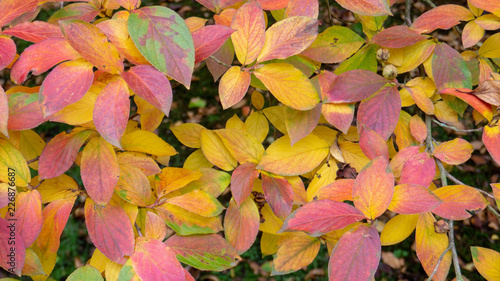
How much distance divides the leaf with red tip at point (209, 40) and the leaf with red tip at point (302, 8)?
146 millimetres

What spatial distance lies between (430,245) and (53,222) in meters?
0.75

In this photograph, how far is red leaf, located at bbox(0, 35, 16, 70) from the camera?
63 cm

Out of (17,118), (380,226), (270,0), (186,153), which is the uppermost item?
(270,0)

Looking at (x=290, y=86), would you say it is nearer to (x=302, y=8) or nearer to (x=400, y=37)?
(x=302, y=8)

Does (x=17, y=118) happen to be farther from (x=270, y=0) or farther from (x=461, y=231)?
(x=461, y=231)

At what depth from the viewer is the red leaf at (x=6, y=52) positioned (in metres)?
0.63

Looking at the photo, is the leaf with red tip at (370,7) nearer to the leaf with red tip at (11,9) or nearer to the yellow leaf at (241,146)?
the yellow leaf at (241,146)

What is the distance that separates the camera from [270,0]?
2.47 ft

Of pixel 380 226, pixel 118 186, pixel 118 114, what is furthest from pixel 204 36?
pixel 380 226

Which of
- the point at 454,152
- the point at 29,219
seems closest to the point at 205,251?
the point at 29,219

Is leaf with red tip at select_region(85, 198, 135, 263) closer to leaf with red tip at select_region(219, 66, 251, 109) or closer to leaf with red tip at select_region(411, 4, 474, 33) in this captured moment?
leaf with red tip at select_region(219, 66, 251, 109)

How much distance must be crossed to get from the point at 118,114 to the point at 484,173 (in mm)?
2308

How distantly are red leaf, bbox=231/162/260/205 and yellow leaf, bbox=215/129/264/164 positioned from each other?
0.02 meters

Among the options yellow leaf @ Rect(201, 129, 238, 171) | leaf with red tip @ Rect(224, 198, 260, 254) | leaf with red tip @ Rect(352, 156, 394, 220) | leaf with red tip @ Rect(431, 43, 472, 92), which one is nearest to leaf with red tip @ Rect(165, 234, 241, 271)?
leaf with red tip @ Rect(224, 198, 260, 254)
